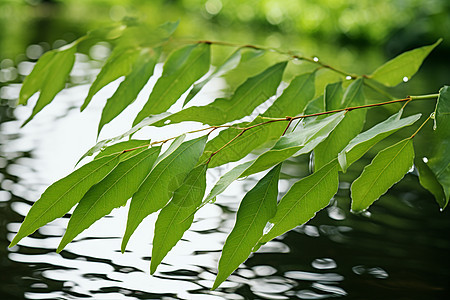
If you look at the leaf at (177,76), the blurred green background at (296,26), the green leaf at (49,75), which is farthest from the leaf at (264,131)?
the blurred green background at (296,26)

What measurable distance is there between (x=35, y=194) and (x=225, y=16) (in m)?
4.74

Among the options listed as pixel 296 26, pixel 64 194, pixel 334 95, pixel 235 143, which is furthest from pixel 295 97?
pixel 296 26

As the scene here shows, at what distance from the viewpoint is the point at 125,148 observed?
498 mm

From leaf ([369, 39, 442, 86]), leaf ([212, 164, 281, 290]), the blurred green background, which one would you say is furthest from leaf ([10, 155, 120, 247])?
the blurred green background

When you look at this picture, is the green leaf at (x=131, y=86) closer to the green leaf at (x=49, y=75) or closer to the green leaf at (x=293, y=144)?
the green leaf at (x=49, y=75)

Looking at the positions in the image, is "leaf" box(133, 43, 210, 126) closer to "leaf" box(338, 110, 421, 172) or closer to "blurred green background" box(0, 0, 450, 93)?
"leaf" box(338, 110, 421, 172)

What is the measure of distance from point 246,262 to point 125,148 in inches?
11.0

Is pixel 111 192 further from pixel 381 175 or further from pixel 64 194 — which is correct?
pixel 381 175

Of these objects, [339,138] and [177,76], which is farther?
[177,76]

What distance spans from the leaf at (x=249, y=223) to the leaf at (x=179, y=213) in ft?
0.12

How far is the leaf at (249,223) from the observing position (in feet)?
1.51

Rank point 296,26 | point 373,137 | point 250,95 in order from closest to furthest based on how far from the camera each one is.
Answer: point 373,137
point 250,95
point 296,26

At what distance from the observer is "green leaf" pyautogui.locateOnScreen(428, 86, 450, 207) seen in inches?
A: 17.6

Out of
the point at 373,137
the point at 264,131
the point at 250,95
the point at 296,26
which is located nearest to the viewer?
the point at 373,137
